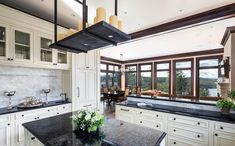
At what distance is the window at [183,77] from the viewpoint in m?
8.08

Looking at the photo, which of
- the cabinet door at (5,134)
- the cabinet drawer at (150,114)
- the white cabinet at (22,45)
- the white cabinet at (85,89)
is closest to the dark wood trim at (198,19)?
the white cabinet at (85,89)

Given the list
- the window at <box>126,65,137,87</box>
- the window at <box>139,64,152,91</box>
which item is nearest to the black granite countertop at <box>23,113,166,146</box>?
the window at <box>139,64,152,91</box>

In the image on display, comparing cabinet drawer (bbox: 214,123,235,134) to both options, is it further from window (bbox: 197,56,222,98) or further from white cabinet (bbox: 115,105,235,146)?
window (bbox: 197,56,222,98)

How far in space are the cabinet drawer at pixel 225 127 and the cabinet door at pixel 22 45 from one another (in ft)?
12.4

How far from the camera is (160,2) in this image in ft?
8.66

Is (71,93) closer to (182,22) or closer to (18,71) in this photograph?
(18,71)

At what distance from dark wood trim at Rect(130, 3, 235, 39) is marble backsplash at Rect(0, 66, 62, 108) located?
301 cm

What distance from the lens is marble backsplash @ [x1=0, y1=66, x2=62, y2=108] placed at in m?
2.91

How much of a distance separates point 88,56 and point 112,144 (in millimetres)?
3068

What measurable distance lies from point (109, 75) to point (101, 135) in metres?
8.94

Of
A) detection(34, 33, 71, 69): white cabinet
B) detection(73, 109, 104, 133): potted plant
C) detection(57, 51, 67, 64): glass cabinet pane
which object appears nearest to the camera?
detection(73, 109, 104, 133): potted plant

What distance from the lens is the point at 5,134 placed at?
2.46 metres

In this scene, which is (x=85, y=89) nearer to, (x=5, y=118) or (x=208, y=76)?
(x=5, y=118)

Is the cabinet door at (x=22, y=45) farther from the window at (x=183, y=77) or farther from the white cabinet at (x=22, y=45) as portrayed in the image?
the window at (x=183, y=77)
